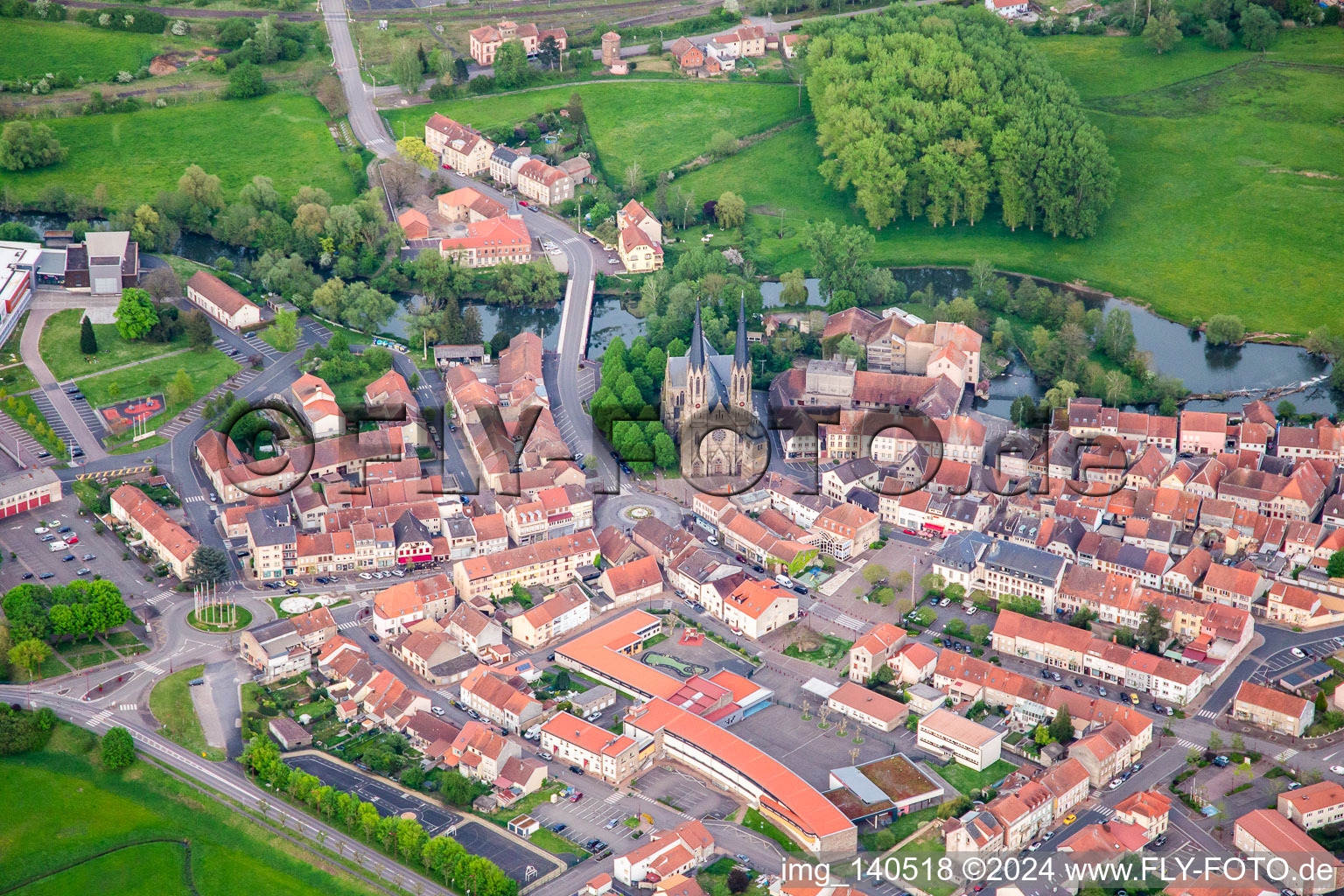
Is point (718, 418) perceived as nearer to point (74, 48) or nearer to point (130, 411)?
point (130, 411)

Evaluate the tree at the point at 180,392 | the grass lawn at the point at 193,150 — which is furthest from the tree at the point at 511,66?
the tree at the point at 180,392

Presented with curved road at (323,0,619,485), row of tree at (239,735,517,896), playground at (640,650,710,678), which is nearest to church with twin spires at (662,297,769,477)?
curved road at (323,0,619,485)

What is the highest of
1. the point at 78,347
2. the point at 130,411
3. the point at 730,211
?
the point at 730,211

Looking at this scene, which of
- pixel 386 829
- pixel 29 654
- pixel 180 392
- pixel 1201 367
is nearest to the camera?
pixel 386 829

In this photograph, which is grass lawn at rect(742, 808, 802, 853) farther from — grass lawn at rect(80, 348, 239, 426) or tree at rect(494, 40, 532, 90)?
tree at rect(494, 40, 532, 90)

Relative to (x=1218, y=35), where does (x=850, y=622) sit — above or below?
below

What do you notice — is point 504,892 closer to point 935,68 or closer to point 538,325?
point 538,325

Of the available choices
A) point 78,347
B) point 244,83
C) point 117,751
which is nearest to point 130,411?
point 78,347

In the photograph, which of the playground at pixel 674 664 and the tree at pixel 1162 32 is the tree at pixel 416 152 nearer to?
the playground at pixel 674 664
